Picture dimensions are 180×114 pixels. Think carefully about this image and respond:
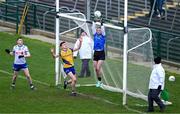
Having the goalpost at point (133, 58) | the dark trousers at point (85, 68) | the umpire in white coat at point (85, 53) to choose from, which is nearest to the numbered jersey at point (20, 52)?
the umpire in white coat at point (85, 53)

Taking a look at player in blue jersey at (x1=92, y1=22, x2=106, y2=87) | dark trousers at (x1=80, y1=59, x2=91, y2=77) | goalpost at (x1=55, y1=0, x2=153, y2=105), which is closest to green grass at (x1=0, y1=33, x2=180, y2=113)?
dark trousers at (x1=80, y1=59, x2=91, y2=77)

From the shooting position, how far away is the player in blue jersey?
25.1 meters

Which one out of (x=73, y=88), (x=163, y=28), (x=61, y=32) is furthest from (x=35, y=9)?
(x=73, y=88)

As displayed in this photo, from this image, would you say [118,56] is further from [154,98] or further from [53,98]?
[154,98]

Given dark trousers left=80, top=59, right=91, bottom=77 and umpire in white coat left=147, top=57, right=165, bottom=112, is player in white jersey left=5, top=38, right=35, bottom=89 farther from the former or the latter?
umpire in white coat left=147, top=57, right=165, bottom=112

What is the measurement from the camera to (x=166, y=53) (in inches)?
1246

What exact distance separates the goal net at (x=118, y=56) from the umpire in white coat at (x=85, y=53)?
17cm

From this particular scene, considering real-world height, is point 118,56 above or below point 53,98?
above

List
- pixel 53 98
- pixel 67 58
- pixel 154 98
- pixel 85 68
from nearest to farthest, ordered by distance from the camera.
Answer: pixel 154 98 < pixel 53 98 < pixel 67 58 < pixel 85 68

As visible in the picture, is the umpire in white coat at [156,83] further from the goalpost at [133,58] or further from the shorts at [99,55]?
the shorts at [99,55]

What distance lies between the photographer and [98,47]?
2550 cm

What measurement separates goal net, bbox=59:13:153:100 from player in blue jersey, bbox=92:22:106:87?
20 cm

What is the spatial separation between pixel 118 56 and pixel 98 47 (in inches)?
46.0

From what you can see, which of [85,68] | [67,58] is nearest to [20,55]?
[67,58]
